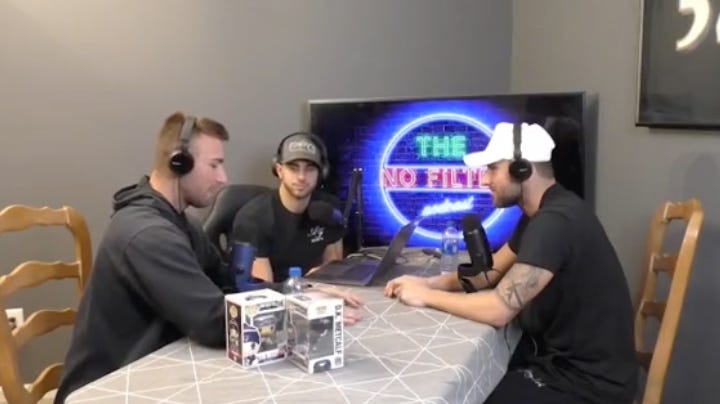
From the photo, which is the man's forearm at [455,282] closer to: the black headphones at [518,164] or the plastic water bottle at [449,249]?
the plastic water bottle at [449,249]

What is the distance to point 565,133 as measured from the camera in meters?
2.83

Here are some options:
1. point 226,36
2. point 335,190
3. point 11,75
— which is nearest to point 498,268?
point 335,190

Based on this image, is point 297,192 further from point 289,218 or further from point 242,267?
point 242,267

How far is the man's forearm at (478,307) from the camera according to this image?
1834 millimetres

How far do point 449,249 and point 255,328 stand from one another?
1.56 meters

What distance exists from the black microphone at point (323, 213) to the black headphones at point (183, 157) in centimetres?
99

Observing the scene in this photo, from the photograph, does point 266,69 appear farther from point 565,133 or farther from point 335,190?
point 565,133

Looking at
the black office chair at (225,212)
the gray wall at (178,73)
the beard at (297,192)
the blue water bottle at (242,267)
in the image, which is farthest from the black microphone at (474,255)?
the gray wall at (178,73)

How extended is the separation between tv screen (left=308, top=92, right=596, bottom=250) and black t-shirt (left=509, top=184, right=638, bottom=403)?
101cm

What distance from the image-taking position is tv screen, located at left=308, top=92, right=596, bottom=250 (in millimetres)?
3031

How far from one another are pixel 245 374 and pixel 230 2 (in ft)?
7.11

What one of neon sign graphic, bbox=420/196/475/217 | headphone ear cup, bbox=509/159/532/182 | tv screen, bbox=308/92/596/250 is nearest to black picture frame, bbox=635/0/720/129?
tv screen, bbox=308/92/596/250

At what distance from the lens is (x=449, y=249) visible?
9.45ft

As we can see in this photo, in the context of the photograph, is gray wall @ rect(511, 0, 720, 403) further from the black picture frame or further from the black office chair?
the black office chair
